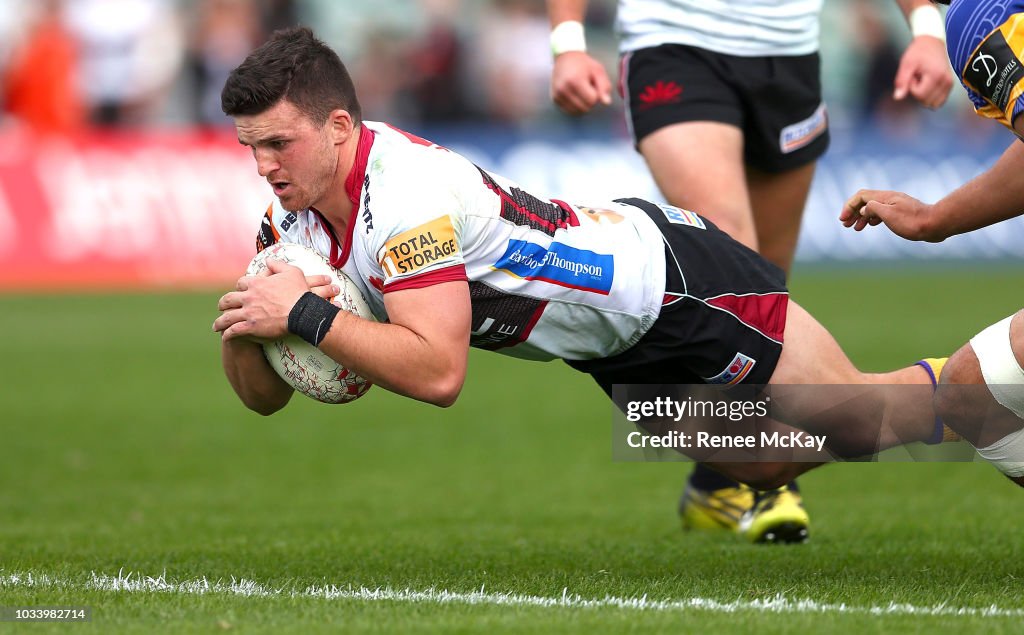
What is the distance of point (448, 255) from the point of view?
14.0ft

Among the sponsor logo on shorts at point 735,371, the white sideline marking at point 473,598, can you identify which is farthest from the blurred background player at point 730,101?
the white sideline marking at point 473,598

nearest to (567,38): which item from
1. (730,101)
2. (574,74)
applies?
(574,74)

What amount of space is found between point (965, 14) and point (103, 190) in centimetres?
1372

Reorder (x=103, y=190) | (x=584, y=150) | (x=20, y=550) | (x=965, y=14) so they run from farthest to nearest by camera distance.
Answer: (x=584, y=150), (x=103, y=190), (x=20, y=550), (x=965, y=14)

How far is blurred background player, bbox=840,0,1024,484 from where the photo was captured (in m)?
4.18

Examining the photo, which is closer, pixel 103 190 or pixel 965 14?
pixel 965 14

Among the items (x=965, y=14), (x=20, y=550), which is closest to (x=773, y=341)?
(x=965, y=14)

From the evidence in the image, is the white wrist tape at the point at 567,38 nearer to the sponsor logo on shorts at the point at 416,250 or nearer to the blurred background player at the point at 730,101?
the blurred background player at the point at 730,101

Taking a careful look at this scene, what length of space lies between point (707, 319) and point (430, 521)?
195 cm

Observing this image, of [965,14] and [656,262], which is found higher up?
[965,14]

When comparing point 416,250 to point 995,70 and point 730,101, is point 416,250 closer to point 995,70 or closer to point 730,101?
point 995,70

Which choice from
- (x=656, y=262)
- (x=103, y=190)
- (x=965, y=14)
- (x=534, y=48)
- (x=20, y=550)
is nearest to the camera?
(x=965, y=14)

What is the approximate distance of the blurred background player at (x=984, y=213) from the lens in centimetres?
418

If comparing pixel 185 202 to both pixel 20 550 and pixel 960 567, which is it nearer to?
pixel 20 550
